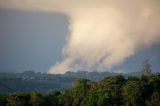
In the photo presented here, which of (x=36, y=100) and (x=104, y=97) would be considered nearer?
(x=104, y=97)

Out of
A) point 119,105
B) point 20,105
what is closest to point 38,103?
point 20,105

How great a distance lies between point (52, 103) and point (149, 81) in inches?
1120

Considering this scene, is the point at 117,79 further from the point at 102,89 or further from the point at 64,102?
the point at 64,102

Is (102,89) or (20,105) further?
(102,89)

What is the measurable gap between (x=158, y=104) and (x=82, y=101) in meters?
22.2

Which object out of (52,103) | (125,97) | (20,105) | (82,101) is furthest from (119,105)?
Answer: (20,105)

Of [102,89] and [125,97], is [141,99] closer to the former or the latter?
[125,97]

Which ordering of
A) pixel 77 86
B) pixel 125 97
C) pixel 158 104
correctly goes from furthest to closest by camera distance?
pixel 77 86 < pixel 125 97 < pixel 158 104

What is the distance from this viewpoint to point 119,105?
368 ft

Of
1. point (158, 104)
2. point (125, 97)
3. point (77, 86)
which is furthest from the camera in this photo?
point (77, 86)

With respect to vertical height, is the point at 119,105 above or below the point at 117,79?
below

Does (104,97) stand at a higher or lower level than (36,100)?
higher

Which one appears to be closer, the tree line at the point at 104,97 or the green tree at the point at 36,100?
the green tree at the point at 36,100

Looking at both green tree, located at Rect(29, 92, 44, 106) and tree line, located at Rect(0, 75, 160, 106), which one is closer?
green tree, located at Rect(29, 92, 44, 106)
